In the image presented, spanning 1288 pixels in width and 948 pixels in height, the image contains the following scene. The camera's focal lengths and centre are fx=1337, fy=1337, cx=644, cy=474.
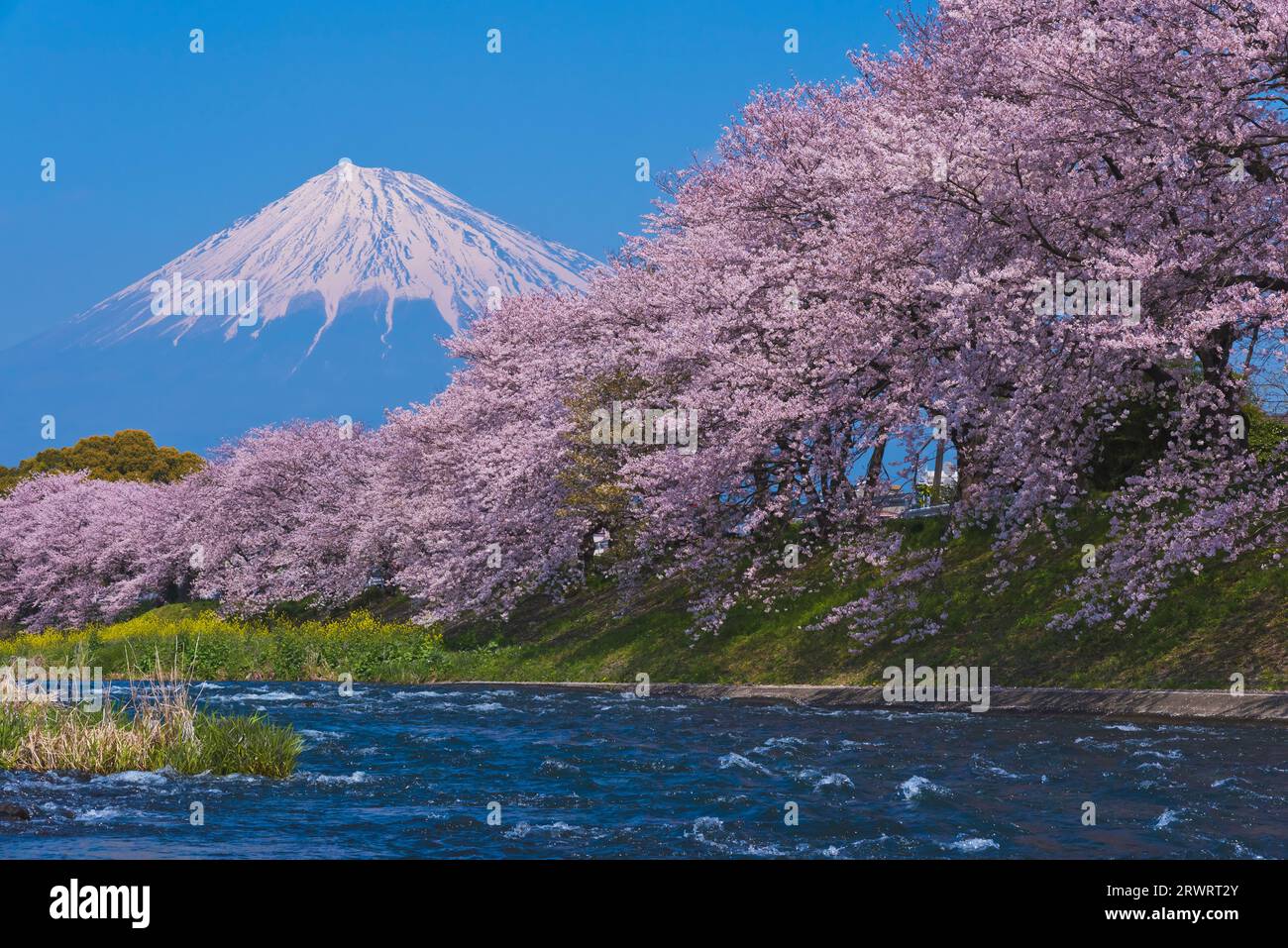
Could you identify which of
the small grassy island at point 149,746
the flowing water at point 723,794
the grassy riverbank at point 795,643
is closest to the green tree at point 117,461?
the grassy riverbank at point 795,643

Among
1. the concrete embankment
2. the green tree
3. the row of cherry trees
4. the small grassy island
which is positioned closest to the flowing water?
the small grassy island

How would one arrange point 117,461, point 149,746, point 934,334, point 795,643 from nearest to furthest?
point 149,746
point 934,334
point 795,643
point 117,461

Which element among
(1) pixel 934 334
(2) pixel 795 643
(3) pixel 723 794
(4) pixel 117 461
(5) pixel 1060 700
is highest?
(4) pixel 117 461

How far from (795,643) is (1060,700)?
30.1 ft

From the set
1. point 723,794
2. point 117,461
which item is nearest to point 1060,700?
point 723,794

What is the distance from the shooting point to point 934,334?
27750mm

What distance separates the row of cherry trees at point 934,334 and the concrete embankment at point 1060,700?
201 cm

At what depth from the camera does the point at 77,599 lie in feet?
256

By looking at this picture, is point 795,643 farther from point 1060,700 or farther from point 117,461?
point 117,461

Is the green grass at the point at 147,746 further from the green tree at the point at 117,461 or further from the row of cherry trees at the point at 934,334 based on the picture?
the green tree at the point at 117,461

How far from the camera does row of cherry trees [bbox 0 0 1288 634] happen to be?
75.8ft

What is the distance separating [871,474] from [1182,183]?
11968 millimetres

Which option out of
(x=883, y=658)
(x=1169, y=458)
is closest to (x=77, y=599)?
(x=883, y=658)

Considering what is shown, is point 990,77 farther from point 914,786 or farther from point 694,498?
point 914,786
